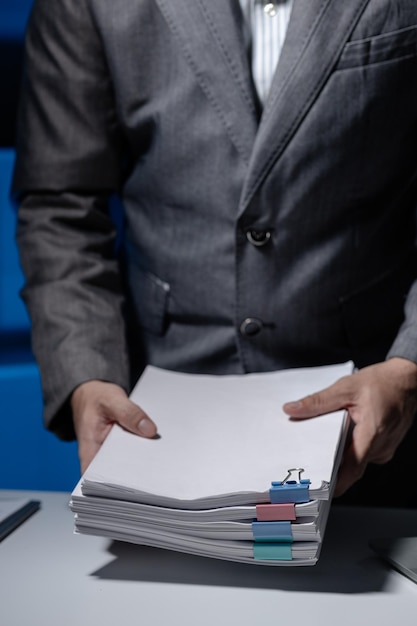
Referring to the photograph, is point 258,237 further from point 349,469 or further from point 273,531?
point 273,531

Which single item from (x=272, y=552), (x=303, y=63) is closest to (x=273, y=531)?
(x=272, y=552)

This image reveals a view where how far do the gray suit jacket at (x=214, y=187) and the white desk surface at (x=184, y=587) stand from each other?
247 millimetres

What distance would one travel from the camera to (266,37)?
1.12 metres

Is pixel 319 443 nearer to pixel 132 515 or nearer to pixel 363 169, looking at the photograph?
pixel 132 515

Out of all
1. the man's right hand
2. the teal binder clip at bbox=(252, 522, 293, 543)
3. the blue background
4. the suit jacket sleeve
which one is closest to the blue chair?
the blue background

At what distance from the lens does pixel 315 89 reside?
107 cm

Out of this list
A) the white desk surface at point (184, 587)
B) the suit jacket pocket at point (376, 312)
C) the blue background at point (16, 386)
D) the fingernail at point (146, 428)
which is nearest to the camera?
the white desk surface at point (184, 587)

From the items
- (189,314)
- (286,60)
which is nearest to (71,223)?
(189,314)

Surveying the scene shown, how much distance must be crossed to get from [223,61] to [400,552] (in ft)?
1.93

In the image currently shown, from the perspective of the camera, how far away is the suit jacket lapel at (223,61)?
1088mm

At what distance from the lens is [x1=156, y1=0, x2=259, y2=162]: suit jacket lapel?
1088 millimetres

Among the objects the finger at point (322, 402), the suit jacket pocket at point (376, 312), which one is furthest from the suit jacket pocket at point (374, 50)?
the finger at point (322, 402)

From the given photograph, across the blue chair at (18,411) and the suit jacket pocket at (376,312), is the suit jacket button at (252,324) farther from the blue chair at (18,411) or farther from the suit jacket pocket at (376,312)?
the blue chair at (18,411)

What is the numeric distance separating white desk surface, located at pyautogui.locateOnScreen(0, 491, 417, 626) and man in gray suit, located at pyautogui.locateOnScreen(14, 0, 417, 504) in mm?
125
